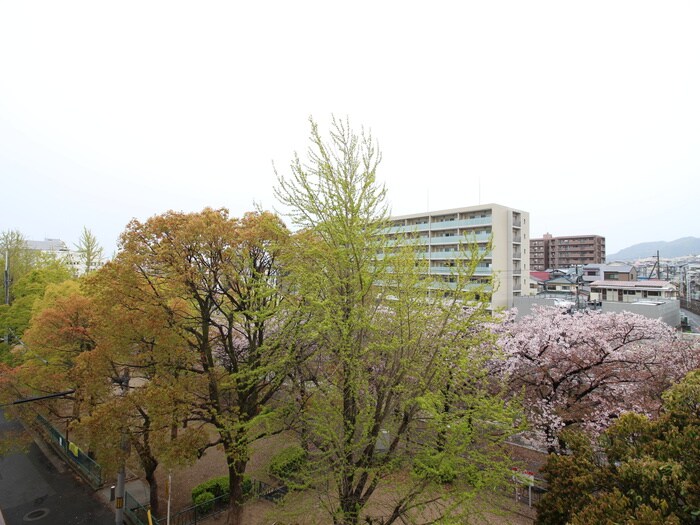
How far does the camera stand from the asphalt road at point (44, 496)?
37.4 feet

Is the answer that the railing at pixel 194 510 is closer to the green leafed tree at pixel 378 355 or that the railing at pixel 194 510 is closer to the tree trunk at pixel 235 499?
the tree trunk at pixel 235 499

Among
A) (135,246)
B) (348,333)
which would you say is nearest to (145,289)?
(135,246)

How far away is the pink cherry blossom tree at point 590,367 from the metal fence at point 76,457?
15.4 m

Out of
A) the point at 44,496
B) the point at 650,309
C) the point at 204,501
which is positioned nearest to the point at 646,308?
the point at 650,309

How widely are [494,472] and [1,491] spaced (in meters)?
18.1

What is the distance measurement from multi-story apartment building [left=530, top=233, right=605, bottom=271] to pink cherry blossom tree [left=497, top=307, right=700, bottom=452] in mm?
68726

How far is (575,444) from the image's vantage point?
6.83 metres

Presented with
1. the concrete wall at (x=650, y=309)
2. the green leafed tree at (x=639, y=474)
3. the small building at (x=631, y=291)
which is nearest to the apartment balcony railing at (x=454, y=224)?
the small building at (x=631, y=291)

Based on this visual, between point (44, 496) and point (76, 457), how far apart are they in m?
1.88

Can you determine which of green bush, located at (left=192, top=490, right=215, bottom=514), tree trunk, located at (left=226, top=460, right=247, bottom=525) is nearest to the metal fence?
green bush, located at (left=192, top=490, right=215, bottom=514)

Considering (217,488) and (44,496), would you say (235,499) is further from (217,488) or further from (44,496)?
(44,496)

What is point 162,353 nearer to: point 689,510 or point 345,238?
point 345,238

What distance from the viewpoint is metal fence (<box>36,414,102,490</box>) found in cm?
1332

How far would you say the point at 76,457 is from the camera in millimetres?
14547
